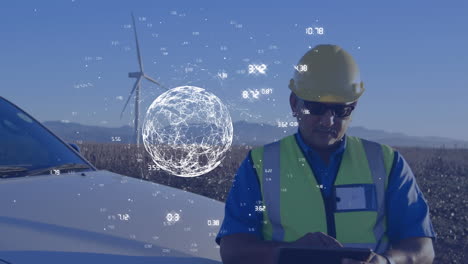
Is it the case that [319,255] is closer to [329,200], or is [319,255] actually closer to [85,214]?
[329,200]

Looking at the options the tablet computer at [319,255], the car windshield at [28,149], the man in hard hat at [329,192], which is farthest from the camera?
the car windshield at [28,149]

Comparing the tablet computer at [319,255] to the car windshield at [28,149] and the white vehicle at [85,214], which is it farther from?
the car windshield at [28,149]

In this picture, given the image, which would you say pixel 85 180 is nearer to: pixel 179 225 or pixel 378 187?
pixel 179 225

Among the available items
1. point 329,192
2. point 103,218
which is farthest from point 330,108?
point 103,218

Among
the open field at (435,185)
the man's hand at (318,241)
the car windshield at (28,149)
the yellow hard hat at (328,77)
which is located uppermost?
the yellow hard hat at (328,77)

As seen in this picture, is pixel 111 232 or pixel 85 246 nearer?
pixel 85 246

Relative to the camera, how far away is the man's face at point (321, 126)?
10.3ft

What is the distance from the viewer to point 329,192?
3.19 meters

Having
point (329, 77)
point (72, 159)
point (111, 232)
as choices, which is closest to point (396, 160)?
point (329, 77)

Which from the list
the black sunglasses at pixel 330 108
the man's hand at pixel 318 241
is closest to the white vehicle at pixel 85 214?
the man's hand at pixel 318 241

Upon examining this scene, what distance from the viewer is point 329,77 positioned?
315 cm

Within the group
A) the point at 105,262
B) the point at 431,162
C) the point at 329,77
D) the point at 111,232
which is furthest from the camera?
the point at 431,162

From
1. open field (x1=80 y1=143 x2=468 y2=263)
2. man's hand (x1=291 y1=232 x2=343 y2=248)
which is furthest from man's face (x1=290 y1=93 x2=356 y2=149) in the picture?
open field (x1=80 y1=143 x2=468 y2=263)

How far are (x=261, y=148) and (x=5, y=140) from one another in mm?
1807
